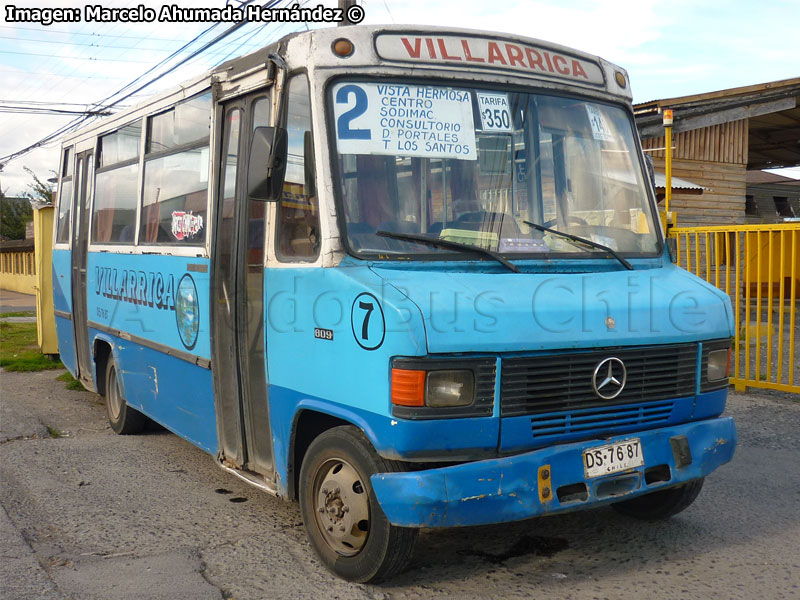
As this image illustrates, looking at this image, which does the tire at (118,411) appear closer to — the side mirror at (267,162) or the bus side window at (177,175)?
the bus side window at (177,175)

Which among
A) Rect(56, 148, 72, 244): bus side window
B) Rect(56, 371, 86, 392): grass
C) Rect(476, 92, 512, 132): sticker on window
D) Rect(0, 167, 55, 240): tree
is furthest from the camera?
Rect(0, 167, 55, 240): tree

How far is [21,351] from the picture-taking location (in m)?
12.8

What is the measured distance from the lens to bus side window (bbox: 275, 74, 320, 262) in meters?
4.18

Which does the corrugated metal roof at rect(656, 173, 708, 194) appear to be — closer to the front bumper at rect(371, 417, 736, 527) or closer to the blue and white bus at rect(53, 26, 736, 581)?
the blue and white bus at rect(53, 26, 736, 581)

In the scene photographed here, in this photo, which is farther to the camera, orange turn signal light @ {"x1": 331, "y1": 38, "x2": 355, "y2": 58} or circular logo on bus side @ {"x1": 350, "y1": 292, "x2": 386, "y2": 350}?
orange turn signal light @ {"x1": 331, "y1": 38, "x2": 355, "y2": 58}

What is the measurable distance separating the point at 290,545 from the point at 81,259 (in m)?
4.67

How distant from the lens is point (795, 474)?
19.7 ft

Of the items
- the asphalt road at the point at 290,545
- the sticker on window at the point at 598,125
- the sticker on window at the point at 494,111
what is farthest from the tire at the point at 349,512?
the sticker on window at the point at 598,125

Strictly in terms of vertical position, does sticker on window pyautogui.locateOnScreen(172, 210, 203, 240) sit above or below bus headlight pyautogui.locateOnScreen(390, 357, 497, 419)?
above

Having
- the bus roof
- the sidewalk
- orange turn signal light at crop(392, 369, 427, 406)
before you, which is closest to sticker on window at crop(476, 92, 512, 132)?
the bus roof

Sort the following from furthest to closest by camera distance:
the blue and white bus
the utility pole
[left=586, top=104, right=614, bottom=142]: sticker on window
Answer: the utility pole
[left=586, top=104, right=614, bottom=142]: sticker on window
the blue and white bus

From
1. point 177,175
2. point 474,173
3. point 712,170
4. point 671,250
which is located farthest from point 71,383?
point 712,170

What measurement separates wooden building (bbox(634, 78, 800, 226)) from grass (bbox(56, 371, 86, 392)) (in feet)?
36.2

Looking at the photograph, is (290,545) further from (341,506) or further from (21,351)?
(21,351)
